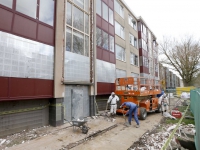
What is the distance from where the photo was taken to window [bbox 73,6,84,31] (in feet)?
34.7

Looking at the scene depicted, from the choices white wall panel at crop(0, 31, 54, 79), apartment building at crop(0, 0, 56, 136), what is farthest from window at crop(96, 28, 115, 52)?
white wall panel at crop(0, 31, 54, 79)

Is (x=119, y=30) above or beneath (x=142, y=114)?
above

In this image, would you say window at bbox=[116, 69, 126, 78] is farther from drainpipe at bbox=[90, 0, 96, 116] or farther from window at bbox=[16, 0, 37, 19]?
window at bbox=[16, 0, 37, 19]

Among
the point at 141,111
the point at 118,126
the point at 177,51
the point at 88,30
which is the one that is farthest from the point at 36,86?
the point at 177,51

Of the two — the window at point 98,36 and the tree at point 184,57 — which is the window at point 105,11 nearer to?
the window at point 98,36

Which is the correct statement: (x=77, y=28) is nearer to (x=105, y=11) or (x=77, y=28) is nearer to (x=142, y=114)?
(x=105, y=11)

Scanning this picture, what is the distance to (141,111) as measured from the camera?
1032 centimetres

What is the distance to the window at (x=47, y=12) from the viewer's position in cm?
815

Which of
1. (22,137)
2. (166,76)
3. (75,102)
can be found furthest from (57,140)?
(166,76)

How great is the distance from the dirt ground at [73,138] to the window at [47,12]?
6.16m

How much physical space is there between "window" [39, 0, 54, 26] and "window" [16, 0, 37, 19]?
1.32ft

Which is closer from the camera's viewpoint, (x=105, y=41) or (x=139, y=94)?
(x=139, y=94)

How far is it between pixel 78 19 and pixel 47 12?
2903 mm

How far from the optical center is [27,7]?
7.44 meters
